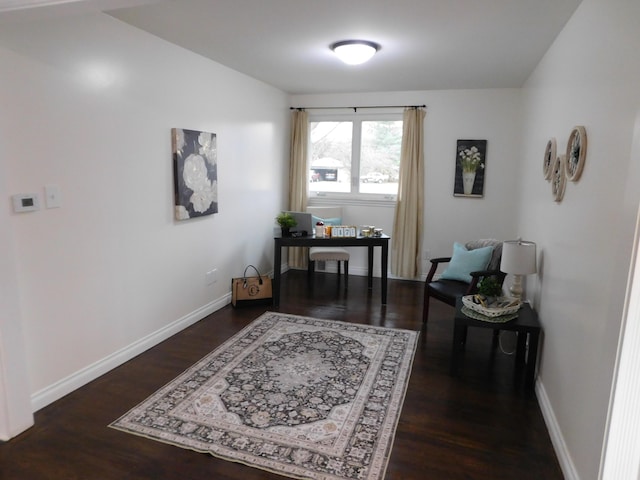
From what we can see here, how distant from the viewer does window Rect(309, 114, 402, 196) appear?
5.66 m

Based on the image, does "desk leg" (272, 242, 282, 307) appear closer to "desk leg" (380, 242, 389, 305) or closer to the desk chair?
the desk chair

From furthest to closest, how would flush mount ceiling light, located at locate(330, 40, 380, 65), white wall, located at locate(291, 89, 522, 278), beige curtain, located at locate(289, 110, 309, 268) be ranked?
beige curtain, located at locate(289, 110, 309, 268) → white wall, located at locate(291, 89, 522, 278) → flush mount ceiling light, located at locate(330, 40, 380, 65)

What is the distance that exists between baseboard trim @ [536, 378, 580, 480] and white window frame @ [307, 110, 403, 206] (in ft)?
11.0

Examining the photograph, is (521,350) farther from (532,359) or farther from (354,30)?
(354,30)

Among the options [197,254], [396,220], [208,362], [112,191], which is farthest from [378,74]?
[208,362]

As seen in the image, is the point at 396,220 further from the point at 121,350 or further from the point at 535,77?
the point at 121,350

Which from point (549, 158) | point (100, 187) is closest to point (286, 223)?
point (100, 187)

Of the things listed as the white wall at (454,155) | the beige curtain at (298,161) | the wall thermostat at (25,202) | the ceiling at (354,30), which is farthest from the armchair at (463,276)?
the wall thermostat at (25,202)

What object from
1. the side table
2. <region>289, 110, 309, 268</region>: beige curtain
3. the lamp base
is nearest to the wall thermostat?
the side table

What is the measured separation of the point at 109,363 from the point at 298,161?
3.67 meters

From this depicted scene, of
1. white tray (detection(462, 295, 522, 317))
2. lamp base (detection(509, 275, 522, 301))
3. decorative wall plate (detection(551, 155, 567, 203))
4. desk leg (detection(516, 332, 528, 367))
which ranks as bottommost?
desk leg (detection(516, 332, 528, 367))

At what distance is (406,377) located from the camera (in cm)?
308

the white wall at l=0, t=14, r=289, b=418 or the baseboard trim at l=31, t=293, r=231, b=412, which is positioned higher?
the white wall at l=0, t=14, r=289, b=418

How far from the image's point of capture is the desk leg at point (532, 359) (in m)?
2.85
